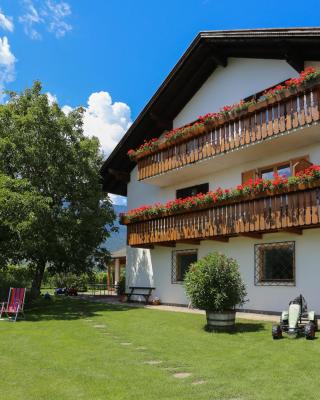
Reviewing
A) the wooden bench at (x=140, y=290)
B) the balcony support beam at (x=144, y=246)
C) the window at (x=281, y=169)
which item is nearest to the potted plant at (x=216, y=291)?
the window at (x=281, y=169)

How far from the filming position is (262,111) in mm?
14258

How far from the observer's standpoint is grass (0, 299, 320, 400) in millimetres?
5832

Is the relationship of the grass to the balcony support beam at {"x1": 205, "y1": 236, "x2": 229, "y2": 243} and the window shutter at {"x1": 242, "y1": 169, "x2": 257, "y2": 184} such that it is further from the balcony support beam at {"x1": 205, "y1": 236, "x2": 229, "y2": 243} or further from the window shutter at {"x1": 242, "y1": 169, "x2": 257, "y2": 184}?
the window shutter at {"x1": 242, "y1": 169, "x2": 257, "y2": 184}

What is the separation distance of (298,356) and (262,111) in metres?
8.55

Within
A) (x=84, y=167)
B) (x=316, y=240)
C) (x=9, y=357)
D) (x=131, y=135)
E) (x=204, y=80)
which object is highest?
(x=204, y=80)

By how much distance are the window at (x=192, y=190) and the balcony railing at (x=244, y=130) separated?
5.10 ft

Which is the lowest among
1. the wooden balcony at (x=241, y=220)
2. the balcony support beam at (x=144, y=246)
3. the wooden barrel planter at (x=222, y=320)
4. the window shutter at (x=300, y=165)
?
the wooden barrel planter at (x=222, y=320)

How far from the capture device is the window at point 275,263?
47.4 feet

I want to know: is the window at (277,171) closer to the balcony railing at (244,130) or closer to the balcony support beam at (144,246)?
the balcony railing at (244,130)

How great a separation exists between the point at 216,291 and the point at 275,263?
4.96 m

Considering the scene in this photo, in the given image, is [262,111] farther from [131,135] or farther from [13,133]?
[13,133]

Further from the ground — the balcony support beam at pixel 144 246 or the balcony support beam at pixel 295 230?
the balcony support beam at pixel 295 230

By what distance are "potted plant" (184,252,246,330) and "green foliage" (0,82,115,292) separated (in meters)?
7.93

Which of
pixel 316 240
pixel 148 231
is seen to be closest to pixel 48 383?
pixel 316 240
